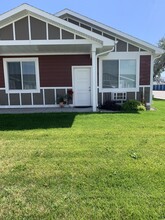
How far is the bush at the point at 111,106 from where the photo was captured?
1036 cm

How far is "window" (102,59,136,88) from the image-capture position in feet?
36.5

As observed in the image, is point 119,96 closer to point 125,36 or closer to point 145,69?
point 145,69

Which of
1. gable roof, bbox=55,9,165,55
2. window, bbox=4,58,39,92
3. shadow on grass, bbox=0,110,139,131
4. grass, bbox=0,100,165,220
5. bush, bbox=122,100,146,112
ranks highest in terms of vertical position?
gable roof, bbox=55,9,165,55

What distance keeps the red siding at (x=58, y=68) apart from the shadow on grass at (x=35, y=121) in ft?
9.65

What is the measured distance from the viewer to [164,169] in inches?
143

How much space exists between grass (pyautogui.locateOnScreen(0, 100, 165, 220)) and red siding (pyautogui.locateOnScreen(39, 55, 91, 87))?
4881 millimetres

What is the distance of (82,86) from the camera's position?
1130 centimetres

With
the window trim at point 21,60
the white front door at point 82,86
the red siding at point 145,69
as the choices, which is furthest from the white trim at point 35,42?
the red siding at point 145,69

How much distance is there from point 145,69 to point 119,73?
139 centimetres

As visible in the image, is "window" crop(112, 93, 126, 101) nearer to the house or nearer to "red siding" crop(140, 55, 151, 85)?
the house

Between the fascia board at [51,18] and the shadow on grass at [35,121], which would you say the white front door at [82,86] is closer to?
the shadow on grass at [35,121]

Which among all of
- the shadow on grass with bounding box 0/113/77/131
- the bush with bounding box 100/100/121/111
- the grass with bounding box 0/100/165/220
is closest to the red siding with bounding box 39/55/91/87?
the bush with bounding box 100/100/121/111

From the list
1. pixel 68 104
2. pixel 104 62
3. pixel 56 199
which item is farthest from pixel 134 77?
pixel 56 199

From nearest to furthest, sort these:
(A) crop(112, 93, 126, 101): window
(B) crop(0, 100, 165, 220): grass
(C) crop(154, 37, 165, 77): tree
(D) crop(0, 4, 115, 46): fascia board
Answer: (B) crop(0, 100, 165, 220): grass, (D) crop(0, 4, 115, 46): fascia board, (A) crop(112, 93, 126, 101): window, (C) crop(154, 37, 165, 77): tree
